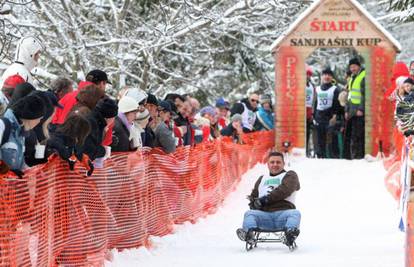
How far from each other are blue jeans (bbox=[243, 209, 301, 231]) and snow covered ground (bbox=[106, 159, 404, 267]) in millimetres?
253

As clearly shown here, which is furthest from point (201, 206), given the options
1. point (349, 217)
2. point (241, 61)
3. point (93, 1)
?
point (241, 61)

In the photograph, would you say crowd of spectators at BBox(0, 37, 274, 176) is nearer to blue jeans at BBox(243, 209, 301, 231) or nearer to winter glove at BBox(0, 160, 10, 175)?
winter glove at BBox(0, 160, 10, 175)

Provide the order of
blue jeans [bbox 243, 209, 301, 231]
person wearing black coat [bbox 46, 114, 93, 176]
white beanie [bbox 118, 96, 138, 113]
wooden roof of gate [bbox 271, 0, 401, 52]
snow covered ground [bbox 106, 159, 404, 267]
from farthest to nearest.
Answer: wooden roof of gate [bbox 271, 0, 401, 52] → blue jeans [bbox 243, 209, 301, 231] → white beanie [bbox 118, 96, 138, 113] → snow covered ground [bbox 106, 159, 404, 267] → person wearing black coat [bbox 46, 114, 93, 176]

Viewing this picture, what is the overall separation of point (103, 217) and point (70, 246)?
0.99m

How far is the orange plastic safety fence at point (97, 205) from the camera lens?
7.48 metres

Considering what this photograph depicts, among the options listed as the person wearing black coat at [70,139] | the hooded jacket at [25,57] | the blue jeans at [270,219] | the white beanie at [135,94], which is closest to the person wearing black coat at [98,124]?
the person wearing black coat at [70,139]

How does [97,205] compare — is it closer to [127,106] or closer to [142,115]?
[127,106]

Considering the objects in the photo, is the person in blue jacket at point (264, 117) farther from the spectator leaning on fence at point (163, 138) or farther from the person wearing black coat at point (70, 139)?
the person wearing black coat at point (70, 139)

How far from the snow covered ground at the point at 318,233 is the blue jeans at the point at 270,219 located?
10.0 inches

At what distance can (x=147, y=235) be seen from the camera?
1123 centimetres

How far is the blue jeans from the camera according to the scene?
11.8 m

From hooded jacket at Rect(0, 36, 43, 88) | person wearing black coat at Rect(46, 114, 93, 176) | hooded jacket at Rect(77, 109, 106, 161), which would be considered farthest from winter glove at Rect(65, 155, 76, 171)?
hooded jacket at Rect(0, 36, 43, 88)

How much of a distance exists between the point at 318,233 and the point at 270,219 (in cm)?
133

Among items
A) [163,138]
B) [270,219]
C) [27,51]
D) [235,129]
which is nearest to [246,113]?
[235,129]
